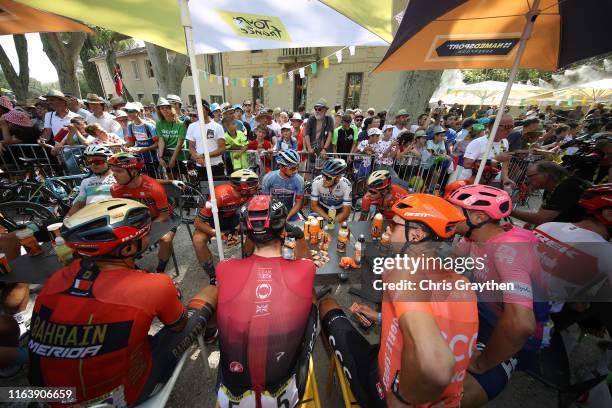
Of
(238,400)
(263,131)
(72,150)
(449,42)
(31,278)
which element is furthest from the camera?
(263,131)

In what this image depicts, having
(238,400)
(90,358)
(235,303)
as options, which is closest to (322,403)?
(238,400)

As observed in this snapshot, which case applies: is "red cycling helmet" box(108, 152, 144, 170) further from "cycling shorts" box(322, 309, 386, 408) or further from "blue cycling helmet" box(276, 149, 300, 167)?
"cycling shorts" box(322, 309, 386, 408)

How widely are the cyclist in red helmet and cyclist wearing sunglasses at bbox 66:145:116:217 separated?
235 inches

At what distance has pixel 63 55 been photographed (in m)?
13.4

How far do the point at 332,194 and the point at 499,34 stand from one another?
328 centimetres

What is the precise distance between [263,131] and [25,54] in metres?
22.5

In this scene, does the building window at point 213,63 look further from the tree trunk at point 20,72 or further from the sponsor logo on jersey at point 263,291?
the sponsor logo on jersey at point 263,291

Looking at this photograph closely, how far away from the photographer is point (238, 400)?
167 centimetres

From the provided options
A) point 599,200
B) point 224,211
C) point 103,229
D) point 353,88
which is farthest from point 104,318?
point 353,88

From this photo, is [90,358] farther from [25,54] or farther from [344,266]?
[25,54]

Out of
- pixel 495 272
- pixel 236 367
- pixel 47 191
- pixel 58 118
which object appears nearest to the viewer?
pixel 236 367

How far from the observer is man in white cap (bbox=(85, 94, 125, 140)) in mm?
6484

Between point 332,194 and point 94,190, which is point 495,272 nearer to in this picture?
point 332,194

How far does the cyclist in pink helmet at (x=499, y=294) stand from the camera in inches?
70.6
